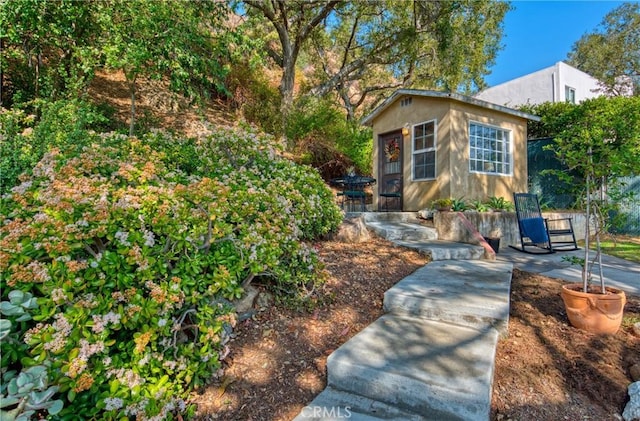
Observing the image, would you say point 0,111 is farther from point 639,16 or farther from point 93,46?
point 639,16

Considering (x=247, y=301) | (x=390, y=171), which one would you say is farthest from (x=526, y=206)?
(x=247, y=301)

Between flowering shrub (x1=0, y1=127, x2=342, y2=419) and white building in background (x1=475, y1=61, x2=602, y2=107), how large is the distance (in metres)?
16.5

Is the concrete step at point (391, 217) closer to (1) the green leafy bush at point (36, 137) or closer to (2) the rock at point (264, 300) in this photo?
A: (2) the rock at point (264, 300)

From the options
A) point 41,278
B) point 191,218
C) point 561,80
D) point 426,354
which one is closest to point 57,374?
point 41,278

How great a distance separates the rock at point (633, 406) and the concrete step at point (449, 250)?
259cm

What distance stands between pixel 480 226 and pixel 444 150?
6.09ft

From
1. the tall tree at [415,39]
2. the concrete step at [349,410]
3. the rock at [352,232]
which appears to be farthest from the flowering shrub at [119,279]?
the tall tree at [415,39]

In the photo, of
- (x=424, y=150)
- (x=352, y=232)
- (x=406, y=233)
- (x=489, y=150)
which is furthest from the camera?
(x=489, y=150)

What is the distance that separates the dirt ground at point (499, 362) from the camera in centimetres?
179

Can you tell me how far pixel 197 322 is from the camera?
5.99ft

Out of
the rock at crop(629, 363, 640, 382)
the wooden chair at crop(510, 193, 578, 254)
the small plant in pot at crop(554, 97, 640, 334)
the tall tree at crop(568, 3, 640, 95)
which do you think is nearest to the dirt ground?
the rock at crop(629, 363, 640, 382)

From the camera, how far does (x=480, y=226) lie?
6.06m

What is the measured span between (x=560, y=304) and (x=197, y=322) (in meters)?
3.06

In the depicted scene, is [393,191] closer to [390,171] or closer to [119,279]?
[390,171]
